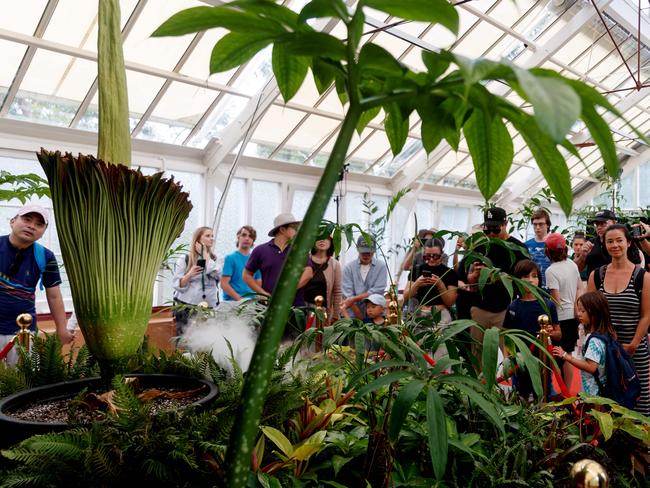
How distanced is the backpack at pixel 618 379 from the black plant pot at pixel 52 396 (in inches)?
76.2

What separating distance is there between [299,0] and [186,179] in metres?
2.71

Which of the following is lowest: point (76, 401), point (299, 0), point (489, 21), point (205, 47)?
point (76, 401)

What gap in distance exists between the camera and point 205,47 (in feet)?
19.2

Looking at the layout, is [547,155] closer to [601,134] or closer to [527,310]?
[601,134]

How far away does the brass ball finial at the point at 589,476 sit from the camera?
1.85ft

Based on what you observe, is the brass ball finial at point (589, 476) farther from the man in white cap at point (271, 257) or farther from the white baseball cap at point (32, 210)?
the man in white cap at point (271, 257)

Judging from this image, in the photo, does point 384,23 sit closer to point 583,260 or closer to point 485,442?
point 583,260

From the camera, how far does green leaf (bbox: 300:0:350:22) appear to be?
0.35 m

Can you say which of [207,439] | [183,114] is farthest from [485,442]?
[183,114]

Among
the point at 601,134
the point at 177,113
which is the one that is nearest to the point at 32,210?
the point at 601,134

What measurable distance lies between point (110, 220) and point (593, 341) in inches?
86.1

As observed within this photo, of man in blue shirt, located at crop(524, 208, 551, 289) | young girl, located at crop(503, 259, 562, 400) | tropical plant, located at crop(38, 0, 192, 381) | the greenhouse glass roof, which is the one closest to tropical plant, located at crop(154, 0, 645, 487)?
tropical plant, located at crop(38, 0, 192, 381)

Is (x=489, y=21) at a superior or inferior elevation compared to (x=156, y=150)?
superior

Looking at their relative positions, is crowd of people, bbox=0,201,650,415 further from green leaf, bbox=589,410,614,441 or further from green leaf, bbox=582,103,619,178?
green leaf, bbox=582,103,619,178
